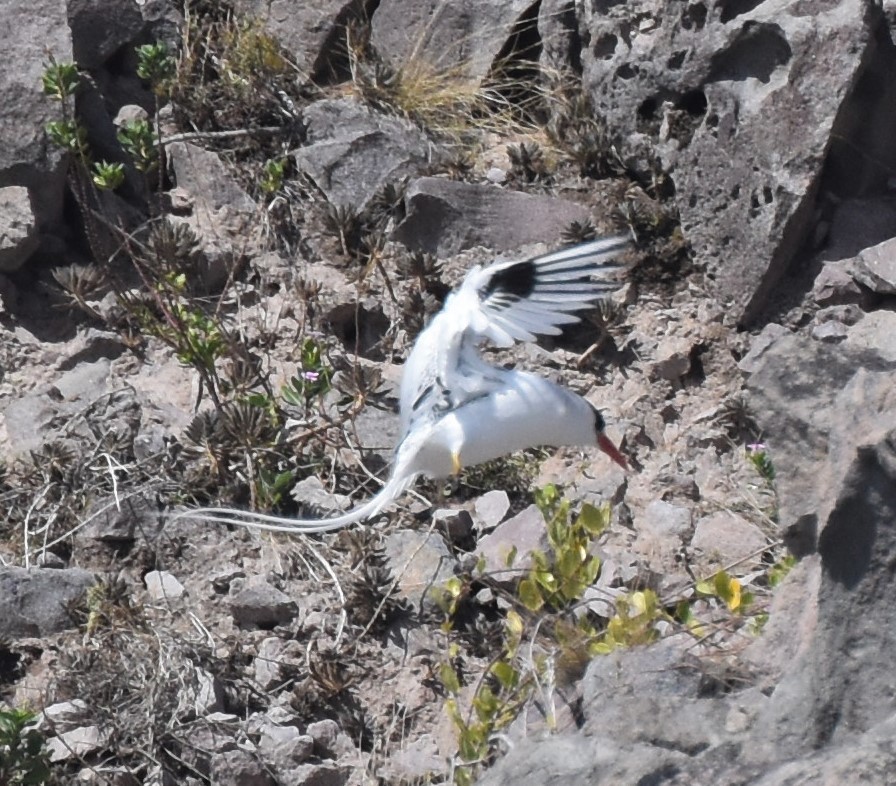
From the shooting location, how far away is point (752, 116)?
5.88m

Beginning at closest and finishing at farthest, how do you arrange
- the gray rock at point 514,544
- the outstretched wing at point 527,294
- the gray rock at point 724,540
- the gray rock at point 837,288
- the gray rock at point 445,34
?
the outstretched wing at point 527,294, the gray rock at point 514,544, the gray rock at point 724,540, the gray rock at point 837,288, the gray rock at point 445,34

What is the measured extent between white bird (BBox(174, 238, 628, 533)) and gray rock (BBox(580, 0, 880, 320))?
1.39 m

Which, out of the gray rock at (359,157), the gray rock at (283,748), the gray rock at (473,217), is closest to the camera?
the gray rock at (283,748)

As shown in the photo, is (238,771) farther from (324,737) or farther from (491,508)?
(491,508)

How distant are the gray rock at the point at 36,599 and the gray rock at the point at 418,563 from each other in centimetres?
97

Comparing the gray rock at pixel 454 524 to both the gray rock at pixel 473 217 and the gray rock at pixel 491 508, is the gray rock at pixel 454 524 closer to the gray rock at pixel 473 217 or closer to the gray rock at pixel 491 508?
the gray rock at pixel 491 508

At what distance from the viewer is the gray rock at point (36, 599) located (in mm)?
5047

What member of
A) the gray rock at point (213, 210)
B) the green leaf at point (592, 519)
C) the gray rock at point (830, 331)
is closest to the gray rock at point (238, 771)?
the green leaf at point (592, 519)

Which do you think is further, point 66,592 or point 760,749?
point 66,592

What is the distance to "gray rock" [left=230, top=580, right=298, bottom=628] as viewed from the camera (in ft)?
16.7

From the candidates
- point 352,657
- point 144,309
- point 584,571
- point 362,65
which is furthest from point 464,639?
point 362,65

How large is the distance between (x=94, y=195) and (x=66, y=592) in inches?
72.2

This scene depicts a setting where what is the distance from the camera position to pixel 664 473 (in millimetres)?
5609

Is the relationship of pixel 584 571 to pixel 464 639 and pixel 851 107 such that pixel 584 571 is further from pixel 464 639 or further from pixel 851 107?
pixel 851 107
